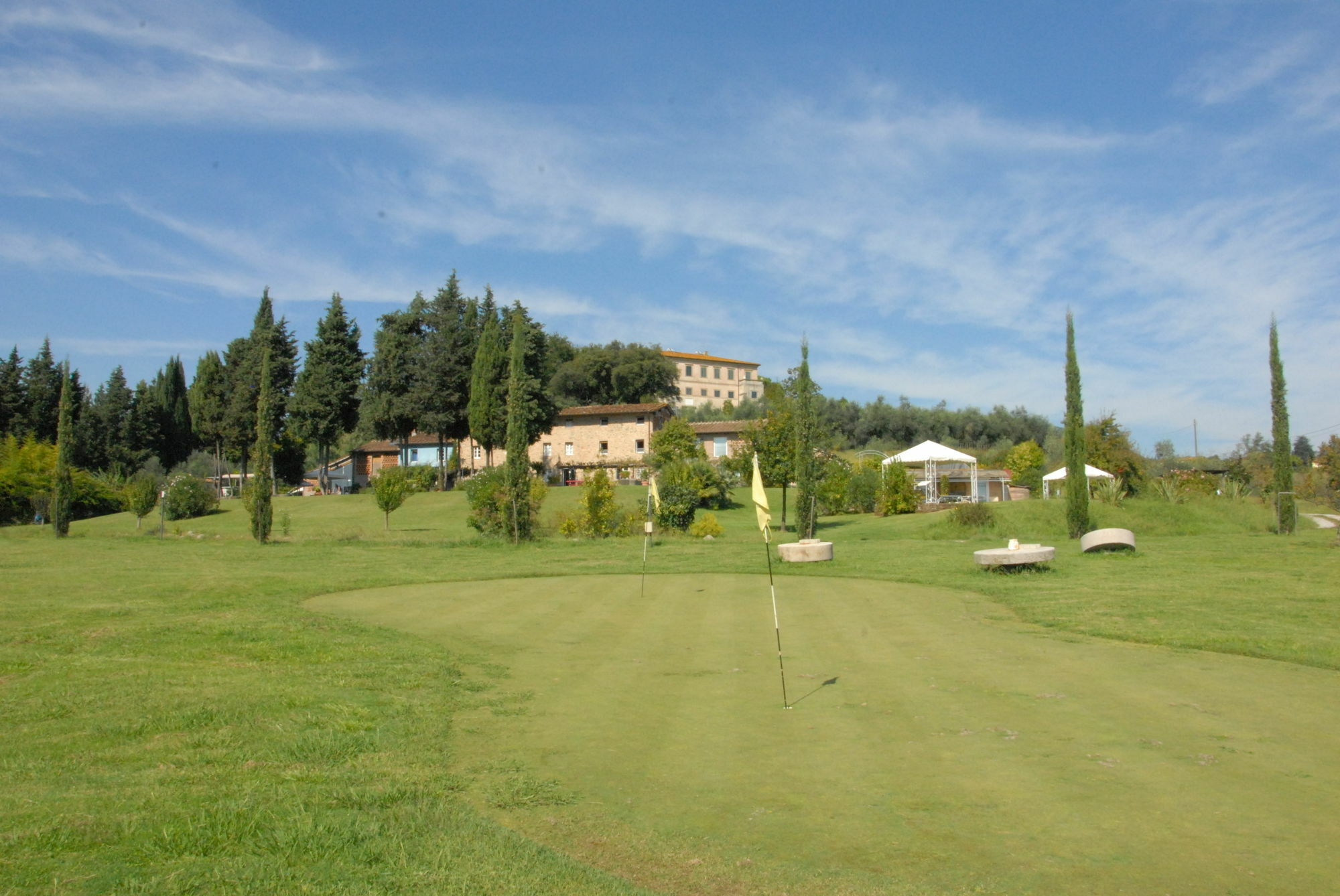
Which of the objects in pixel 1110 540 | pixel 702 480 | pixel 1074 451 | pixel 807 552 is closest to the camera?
pixel 807 552

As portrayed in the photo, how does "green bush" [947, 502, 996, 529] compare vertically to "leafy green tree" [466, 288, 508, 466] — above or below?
below

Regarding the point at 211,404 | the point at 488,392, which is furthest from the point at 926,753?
the point at 211,404

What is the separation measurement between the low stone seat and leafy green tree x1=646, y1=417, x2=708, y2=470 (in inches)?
1064

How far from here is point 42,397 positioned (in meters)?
65.7

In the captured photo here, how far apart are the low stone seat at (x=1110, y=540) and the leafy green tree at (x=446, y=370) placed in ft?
145

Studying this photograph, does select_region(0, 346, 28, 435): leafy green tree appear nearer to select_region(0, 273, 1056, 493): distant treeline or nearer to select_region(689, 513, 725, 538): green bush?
select_region(0, 273, 1056, 493): distant treeline

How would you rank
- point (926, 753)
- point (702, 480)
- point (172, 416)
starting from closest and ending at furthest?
point (926, 753) < point (702, 480) < point (172, 416)

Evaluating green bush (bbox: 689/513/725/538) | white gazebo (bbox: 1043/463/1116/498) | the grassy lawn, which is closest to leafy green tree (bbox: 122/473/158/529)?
green bush (bbox: 689/513/725/538)

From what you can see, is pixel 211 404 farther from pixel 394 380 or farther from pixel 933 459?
pixel 933 459

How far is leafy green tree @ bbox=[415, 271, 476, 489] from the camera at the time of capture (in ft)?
203

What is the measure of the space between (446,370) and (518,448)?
32809 millimetres

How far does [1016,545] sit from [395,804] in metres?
16.8

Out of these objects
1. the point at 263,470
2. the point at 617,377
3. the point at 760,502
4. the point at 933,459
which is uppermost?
the point at 617,377

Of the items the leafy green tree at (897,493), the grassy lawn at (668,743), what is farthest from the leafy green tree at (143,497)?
the leafy green tree at (897,493)
